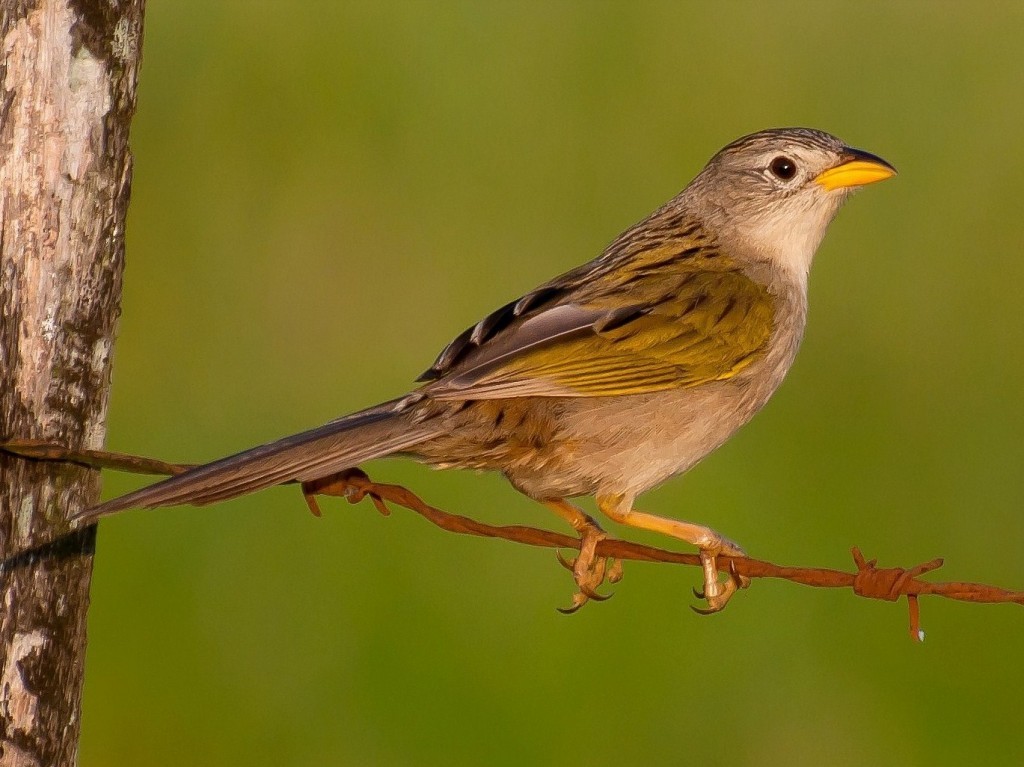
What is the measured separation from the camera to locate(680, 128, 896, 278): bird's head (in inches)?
255

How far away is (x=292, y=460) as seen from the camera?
4.55 metres

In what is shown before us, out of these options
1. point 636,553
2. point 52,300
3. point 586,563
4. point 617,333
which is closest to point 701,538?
point 586,563

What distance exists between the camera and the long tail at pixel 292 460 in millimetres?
4199

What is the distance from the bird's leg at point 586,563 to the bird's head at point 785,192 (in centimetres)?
132

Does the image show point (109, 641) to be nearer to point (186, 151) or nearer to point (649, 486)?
point (649, 486)

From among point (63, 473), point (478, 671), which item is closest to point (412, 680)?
point (478, 671)

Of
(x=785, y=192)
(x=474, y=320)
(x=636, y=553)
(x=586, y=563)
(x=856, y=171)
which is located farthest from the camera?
(x=474, y=320)

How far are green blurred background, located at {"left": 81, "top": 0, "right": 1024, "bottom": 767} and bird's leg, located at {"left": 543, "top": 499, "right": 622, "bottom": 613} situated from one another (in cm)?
182

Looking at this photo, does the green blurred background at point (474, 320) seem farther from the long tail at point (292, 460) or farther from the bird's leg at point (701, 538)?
the long tail at point (292, 460)

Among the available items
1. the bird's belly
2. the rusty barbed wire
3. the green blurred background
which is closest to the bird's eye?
the bird's belly

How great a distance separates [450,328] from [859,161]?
4.05 m

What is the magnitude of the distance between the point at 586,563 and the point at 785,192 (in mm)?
1916

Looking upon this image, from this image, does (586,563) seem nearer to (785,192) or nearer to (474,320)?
(785,192)

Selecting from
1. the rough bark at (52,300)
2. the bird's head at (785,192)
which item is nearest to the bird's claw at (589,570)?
the bird's head at (785,192)
